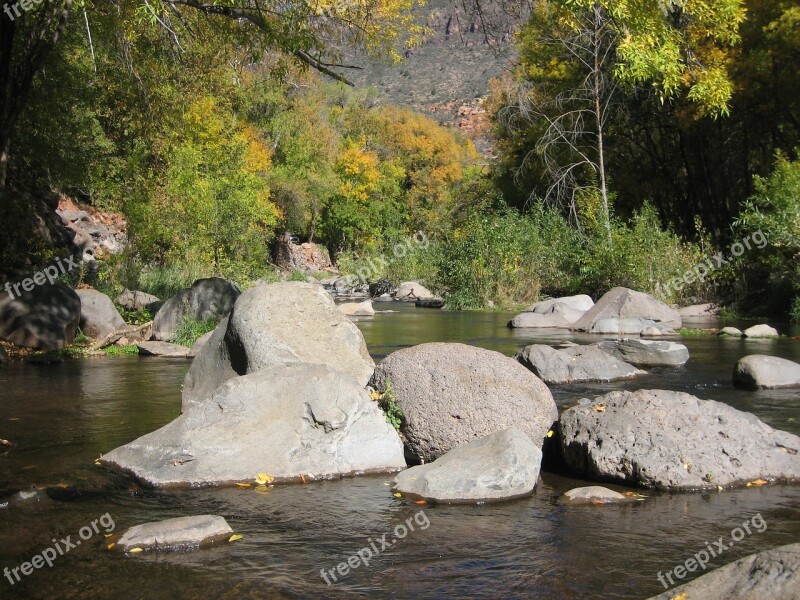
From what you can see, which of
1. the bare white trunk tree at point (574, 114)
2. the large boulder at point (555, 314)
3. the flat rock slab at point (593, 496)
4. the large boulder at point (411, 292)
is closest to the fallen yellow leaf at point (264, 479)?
the flat rock slab at point (593, 496)

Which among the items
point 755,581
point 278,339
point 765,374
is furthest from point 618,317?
point 755,581

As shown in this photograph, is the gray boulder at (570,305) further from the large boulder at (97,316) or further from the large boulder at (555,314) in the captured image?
the large boulder at (97,316)

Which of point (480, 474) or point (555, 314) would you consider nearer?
point (480, 474)

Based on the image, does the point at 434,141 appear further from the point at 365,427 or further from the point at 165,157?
the point at 365,427

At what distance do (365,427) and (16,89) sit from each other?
7178 mm

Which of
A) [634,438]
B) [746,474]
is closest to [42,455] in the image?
[634,438]

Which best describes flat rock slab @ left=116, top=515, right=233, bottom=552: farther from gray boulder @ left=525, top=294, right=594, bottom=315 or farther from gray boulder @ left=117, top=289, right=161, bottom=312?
gray boulder @ left=525, top=294, right=594, bottom=315

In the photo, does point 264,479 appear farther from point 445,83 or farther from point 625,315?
point 445,83

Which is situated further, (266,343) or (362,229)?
(362,229)

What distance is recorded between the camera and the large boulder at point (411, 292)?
33625mm

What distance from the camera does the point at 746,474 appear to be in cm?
656

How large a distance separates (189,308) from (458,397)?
10752mm

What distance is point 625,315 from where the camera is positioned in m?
19.2

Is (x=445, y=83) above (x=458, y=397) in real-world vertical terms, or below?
above
